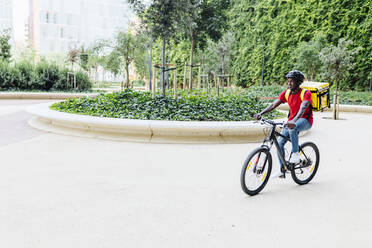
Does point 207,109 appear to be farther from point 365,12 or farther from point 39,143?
point 365,12

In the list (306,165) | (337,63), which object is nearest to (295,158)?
(306,165)

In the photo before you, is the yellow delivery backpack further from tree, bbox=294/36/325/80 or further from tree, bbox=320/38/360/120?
tree, bbox=294/36/325/80

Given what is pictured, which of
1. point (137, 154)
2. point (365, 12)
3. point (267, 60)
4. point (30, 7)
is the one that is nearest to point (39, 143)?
point (137, 154)

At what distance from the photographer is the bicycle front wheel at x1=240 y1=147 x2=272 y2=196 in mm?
3525

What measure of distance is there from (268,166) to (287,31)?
20505 millimetres

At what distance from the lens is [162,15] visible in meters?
9.16

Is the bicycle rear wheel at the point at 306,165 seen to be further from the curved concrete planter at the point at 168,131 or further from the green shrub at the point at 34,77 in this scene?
the green shrub at the point at 34,77

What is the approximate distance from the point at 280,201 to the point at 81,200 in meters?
2.24

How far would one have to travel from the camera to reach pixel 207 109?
8508 millimetres

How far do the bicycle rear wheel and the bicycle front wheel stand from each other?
0.50 metres

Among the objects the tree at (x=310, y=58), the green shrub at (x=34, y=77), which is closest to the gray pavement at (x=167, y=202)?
the tree at (x=310, y=58)

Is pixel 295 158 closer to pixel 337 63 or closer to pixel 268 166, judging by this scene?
pixel 268 166

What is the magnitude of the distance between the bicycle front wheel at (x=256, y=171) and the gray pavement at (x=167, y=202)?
5.2 inches

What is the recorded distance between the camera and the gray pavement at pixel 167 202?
8.60 feet
